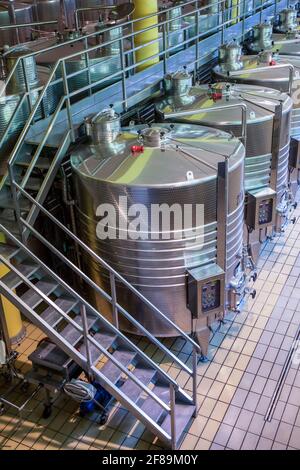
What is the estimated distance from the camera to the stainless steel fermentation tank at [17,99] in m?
6.38

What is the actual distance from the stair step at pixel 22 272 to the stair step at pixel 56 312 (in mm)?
395

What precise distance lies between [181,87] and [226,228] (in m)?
2.65

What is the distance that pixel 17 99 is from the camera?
6.53 m

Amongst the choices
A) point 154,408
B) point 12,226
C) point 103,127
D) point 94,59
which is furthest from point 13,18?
point 154,408

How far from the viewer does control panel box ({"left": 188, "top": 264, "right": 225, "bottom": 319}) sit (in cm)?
585

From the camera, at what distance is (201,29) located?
11.2 m

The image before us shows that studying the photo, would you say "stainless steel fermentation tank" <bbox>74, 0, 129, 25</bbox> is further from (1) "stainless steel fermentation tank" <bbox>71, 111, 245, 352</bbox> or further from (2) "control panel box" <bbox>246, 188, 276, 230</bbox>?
(1) "stainless steel fermentation tank" <bbox>71, 111, 245, 352</bbox>

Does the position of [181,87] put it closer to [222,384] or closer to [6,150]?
[6,150]

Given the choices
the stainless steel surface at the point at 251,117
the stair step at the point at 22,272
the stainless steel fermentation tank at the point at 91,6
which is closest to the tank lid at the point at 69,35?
the stainless steel surface at the point at 251,117

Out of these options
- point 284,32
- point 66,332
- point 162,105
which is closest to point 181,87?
point 162,105

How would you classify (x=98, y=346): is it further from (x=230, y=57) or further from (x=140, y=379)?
(x=230, y=57)

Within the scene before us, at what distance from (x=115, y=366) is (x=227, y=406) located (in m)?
1.29

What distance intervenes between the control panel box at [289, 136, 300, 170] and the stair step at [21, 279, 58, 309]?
185 inches

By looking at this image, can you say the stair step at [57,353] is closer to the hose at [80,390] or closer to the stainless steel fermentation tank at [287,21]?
the hose at [80,390]
